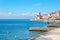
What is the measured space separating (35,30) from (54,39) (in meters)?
20.3

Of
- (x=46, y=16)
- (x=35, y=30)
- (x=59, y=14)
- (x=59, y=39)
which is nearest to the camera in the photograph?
(x=59, y=39)

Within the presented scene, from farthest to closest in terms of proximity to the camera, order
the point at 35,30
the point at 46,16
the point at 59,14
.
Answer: the point at 46,16
the point at 59,14
the point at 35,30

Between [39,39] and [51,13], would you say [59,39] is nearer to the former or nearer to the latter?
[39,39]

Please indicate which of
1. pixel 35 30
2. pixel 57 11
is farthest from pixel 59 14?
pixel 35 30

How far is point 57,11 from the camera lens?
147m

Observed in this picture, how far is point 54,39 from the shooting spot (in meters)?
16.3

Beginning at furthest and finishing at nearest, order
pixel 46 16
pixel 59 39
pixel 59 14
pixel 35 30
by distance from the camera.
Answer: pixel 46 16 → pixel 59 14 → pixel 35 30 → pixel 59 39

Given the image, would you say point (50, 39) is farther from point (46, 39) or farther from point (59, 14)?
→ point (59, 14)

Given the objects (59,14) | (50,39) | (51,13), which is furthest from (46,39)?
(51,13)

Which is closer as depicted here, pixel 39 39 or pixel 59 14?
pixel 39 39

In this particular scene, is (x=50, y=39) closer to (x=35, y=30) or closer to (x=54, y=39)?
(x=54, y=39)

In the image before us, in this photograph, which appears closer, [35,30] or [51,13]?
[35,30]

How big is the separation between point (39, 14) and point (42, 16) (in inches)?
430

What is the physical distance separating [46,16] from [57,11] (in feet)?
29.0
